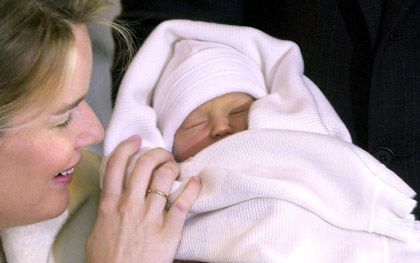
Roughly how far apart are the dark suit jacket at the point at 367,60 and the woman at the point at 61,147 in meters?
0.35

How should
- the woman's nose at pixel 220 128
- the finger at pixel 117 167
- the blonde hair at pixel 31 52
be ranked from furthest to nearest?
the woman's nose at pixel 220 128 → the finger at pixel 117 167 → the blonde hair at pixel 31 52

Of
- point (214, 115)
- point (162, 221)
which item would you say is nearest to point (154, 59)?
point (214, 115)

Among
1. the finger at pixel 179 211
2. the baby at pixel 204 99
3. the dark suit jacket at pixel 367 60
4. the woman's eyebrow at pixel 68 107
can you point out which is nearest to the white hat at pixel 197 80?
the baby at pixel 204 99

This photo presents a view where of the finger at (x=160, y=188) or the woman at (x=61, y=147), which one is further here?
the finger at (x=160, y=188)

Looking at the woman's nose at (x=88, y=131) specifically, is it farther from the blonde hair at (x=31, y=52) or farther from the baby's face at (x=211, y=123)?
the baby's face at (x=211, y=123)

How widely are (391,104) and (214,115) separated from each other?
0.35 meters

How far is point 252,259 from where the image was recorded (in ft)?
3.08

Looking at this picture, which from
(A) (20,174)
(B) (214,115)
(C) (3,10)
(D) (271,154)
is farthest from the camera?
(B) (214,115)

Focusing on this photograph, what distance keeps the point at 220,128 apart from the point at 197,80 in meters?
0.13

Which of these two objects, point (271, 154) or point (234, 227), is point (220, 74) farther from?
point (234, 227)

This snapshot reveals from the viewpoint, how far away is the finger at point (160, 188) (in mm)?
991

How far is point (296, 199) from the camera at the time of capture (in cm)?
98

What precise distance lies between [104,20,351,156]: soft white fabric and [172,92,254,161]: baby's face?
46 millimetres

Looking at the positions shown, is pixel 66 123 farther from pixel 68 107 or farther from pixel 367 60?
pixel 367 60
